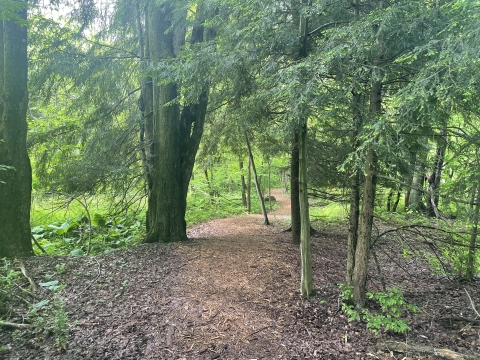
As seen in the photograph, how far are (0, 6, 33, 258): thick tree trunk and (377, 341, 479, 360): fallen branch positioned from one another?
567 cm

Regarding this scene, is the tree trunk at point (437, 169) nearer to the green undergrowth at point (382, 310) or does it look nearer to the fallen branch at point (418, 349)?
the green undergrowth at point (382, 310)

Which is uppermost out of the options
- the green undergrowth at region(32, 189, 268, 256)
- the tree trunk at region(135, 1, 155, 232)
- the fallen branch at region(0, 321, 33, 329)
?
the tree trunk at region(135, 1, 155, 232)

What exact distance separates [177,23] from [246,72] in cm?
314

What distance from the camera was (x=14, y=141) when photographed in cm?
489

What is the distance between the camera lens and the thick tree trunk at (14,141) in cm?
467

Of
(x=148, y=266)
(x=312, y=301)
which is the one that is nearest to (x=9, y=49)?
(x=148, y=266)

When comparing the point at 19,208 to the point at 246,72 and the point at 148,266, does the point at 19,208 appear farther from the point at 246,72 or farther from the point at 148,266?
the point at 246,72

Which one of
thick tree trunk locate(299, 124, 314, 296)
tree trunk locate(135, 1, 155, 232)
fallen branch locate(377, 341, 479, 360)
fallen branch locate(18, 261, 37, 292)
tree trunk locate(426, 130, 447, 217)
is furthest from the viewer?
tree trunk locate(135, 1, 155, 232)

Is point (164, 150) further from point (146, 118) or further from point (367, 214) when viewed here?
point (367, 214)

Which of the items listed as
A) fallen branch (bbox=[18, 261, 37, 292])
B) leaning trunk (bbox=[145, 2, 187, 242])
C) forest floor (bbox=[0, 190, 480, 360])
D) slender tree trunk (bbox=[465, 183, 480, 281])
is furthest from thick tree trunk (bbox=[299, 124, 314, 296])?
fallen branch (bbox=[18, 261, 37, 292])

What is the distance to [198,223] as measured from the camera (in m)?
11.5

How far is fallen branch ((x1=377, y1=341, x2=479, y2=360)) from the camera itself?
2825mm

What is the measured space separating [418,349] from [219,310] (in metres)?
2.37

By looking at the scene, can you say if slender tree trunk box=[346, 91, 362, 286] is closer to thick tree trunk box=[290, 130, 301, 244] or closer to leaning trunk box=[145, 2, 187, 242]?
thick tree trunk box=[290, 130, 301, 244]
